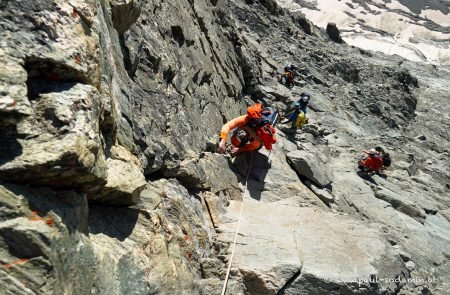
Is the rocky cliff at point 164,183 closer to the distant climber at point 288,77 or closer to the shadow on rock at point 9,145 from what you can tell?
the shadow on rock at point 9,145

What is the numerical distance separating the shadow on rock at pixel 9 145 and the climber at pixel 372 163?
57.6 feet

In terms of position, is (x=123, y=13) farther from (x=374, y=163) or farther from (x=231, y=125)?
(x=374, y=163)

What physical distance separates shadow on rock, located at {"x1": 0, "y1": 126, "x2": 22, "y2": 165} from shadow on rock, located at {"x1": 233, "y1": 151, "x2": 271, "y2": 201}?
8.25 meters

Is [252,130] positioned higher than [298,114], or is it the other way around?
[252,130]

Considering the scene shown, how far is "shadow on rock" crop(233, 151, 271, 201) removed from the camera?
1194cm

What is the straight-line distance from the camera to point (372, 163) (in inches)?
755

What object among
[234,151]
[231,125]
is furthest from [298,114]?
[231,125]

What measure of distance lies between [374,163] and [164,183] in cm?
A: 1375

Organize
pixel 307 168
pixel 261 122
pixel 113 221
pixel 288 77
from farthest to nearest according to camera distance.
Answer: pixel 288 77 < pixel 307 168 < pixel 261 122 < pixel 113 221

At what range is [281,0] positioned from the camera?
95.3 m

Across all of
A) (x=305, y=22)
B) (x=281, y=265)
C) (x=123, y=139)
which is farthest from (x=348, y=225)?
(x=305, y=22)

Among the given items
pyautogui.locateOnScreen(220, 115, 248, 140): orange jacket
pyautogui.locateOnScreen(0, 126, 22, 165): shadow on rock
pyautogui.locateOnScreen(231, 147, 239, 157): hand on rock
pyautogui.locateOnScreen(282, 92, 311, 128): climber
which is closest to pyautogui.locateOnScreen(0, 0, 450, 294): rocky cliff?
pyautogui.locateOnScreen(0, 126, 22, 165): shadow on rock

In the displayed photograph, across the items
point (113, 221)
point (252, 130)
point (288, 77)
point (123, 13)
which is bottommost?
point (288, 77)

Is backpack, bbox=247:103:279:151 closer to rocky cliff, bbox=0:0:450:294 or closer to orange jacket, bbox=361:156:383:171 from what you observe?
rocky cliff, bbox=0:0:450:294
